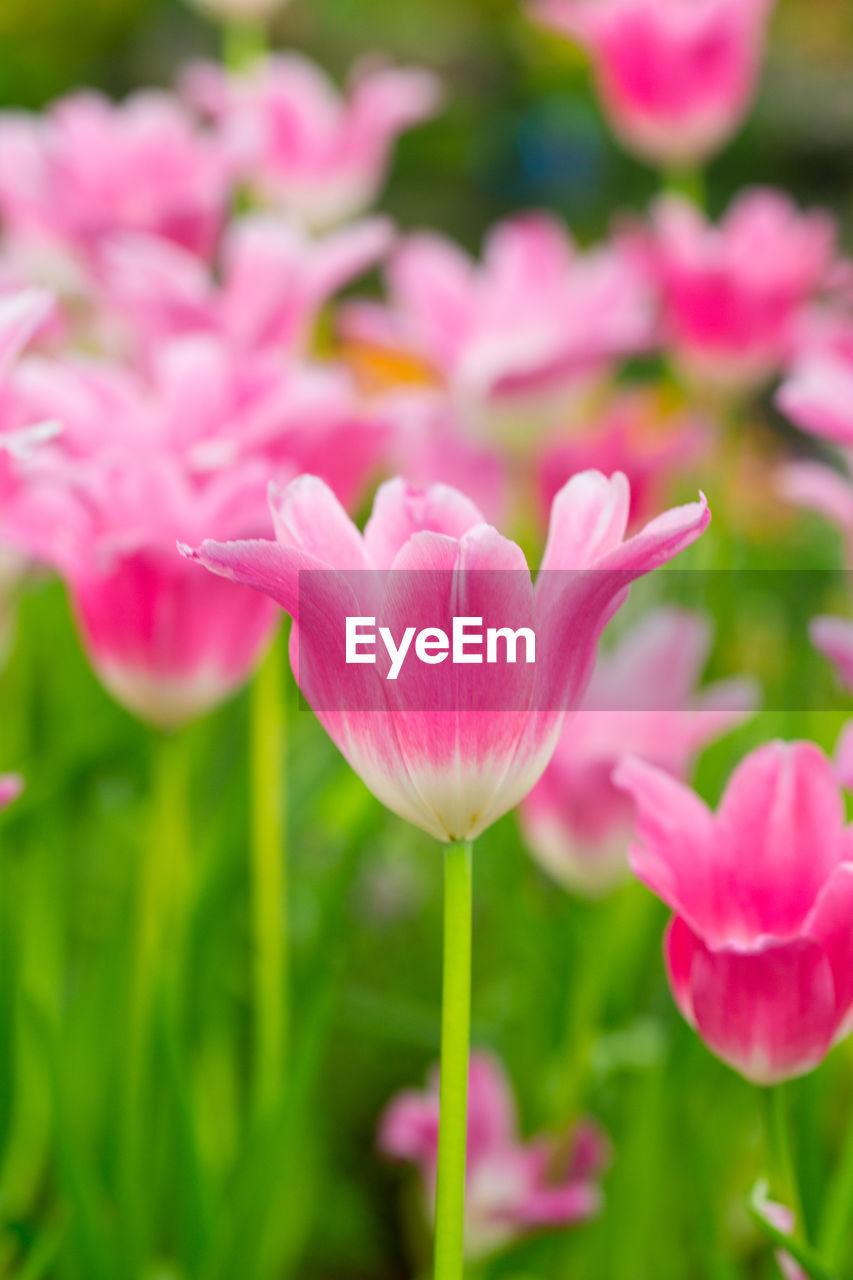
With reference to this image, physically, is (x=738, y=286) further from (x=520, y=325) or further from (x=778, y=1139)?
(x=778, y=1139)

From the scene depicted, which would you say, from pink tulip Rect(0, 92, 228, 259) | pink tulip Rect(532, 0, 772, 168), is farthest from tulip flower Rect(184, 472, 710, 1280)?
pink tulip Rect(532, 0, 772, 168)

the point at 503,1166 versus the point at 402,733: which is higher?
the point at 402,733

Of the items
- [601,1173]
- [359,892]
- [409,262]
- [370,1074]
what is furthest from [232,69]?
[601,1173]

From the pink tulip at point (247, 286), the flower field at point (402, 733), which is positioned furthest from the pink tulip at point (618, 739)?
the pink tulip at point (247, 286)

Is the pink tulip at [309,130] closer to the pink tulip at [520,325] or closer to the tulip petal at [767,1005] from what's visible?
the pink tulip at [520,325]

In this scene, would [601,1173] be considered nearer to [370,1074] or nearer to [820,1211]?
[820,1211]

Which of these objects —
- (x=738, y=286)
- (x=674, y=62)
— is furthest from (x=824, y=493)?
(x=674, y=62)
